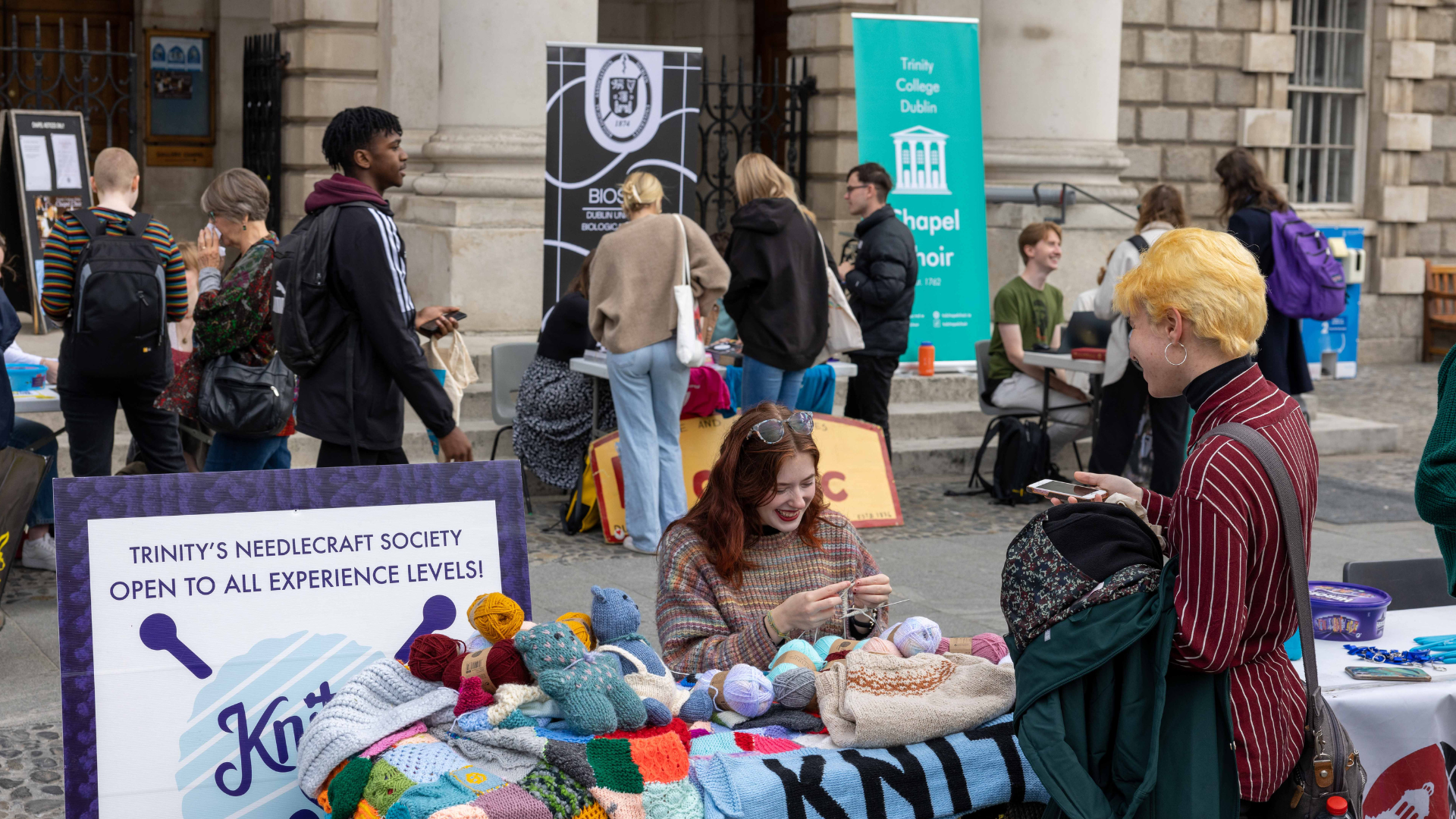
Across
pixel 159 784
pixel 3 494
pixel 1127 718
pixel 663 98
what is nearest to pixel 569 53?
pixel 663 98

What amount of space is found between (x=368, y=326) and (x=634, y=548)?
2733 millimetres

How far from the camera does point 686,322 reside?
6.78 metres

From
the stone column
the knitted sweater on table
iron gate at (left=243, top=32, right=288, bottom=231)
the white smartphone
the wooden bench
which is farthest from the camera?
the wooden bench

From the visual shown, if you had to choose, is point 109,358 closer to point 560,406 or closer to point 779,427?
point 560,406

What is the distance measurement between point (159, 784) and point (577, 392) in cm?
481

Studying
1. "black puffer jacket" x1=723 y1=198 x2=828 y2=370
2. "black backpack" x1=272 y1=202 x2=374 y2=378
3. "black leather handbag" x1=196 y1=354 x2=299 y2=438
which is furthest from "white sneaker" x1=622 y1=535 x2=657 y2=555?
"black backpack" x1=272 y1=202 x2=374 y2=378

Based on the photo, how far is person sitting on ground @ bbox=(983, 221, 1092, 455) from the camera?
8.60 meters

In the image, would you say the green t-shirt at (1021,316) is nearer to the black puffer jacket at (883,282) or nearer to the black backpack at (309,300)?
the black puffer jacket at (883,282)

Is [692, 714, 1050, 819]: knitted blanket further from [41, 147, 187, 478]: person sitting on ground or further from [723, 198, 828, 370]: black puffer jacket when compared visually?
[723, 198, 828, 370]: black puffer jacket

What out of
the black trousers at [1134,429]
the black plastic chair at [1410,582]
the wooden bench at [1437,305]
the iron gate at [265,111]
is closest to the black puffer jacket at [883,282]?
the black trousers at [1134,429]

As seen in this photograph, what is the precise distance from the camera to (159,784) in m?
3.05

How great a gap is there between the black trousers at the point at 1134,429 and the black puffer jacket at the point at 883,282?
3.89 feet

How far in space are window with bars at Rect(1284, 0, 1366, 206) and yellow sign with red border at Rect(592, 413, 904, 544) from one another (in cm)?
1025

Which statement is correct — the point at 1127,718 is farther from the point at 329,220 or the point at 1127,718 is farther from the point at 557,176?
the point at 557,176
